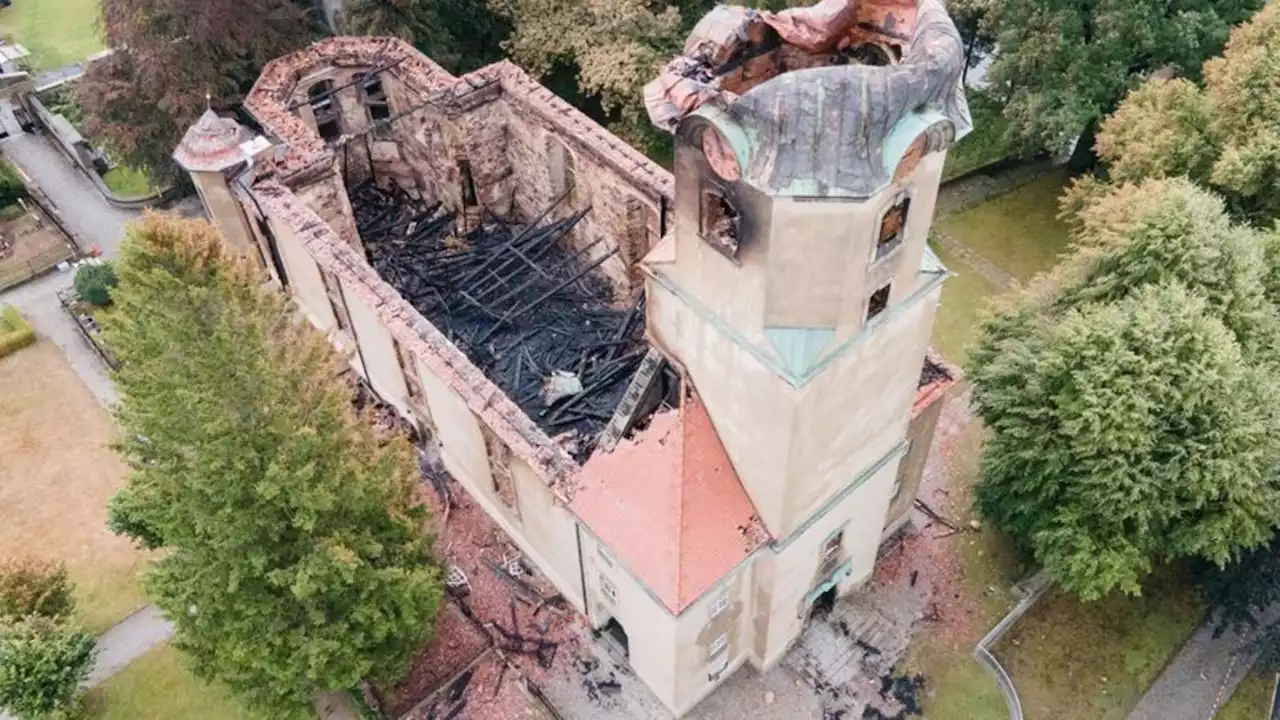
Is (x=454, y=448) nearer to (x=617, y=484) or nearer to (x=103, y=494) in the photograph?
(x=617, y=484)

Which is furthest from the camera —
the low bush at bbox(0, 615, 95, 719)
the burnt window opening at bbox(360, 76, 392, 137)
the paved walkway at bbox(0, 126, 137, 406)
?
the burnt window opening at bbox(360, 76, 392, 137)

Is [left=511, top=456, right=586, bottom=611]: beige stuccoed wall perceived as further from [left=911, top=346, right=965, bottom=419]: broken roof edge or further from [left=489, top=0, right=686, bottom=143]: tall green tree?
[left=489, top=0, right=686, bottom=143]: tall green tree

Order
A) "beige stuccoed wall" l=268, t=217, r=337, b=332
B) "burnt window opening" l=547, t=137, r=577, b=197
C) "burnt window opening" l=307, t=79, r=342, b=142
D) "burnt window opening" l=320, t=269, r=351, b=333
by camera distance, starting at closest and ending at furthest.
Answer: "burnt window opening" l=320, t=269, r=351, b=333 < "beige stuccoed wall" l=268, t=217, r=337, b=332 < "burnt window opening" l=547, t=137, r=577, b=197 < "burnt window opening" l=307, t=79, r=342, b=142

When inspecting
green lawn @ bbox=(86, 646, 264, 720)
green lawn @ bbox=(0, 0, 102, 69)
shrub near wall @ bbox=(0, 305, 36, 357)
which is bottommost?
green lawn @ bbox=(86, 646, 264, 720)

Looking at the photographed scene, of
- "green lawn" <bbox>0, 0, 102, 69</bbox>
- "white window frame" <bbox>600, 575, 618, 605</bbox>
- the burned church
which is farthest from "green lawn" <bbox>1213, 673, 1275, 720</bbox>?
"green lawn" <bbox>0, 0, 102, 69</bbox>

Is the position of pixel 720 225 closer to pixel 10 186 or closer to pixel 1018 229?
pixel 1018 229

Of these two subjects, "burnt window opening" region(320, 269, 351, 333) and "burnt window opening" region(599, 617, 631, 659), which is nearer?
"burnt window opening" region(599, 617, 631, 659)

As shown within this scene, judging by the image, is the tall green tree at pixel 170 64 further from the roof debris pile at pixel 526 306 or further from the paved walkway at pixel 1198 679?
the paved walkway at pixel 1198 679
